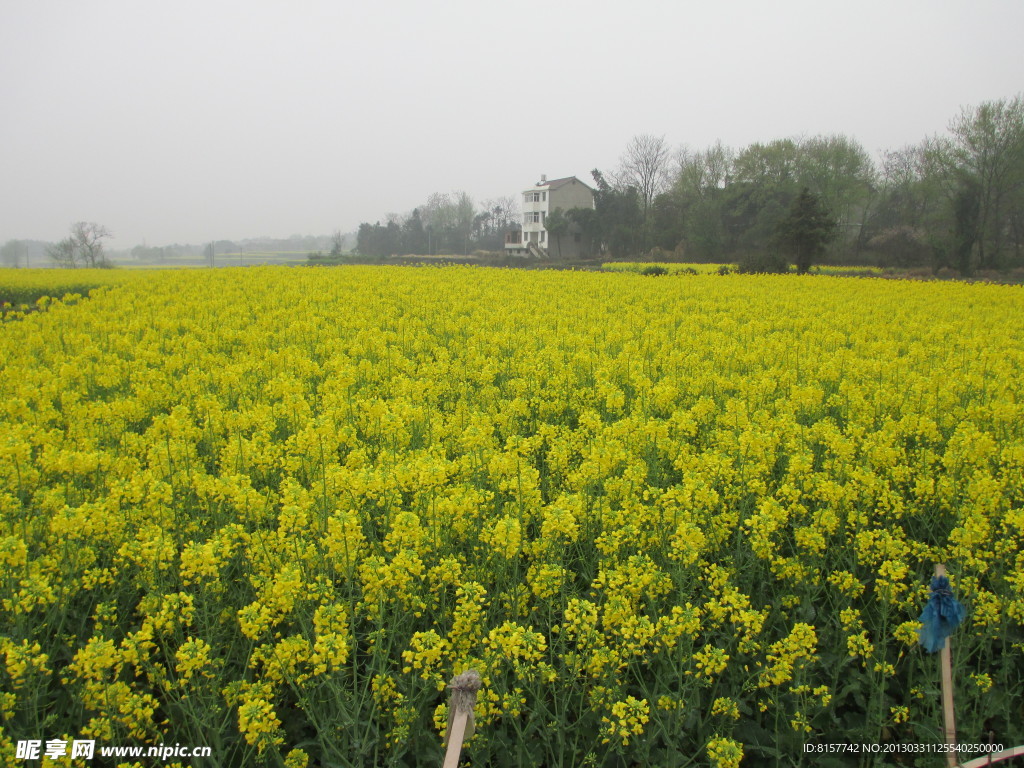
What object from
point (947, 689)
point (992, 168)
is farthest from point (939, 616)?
point (992, 168)

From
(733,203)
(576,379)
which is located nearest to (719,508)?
(576,379)

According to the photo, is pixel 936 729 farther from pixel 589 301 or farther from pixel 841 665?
pixel 589 301

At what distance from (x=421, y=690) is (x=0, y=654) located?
202 centimetres

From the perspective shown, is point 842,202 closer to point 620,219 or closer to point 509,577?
point 620,219

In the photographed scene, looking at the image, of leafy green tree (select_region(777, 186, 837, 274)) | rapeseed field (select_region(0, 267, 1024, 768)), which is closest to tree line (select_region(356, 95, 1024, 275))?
leafy green tree (select_region(777, 186, 837, 274))

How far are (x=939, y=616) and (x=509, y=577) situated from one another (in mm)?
2127

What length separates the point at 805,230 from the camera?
114ft

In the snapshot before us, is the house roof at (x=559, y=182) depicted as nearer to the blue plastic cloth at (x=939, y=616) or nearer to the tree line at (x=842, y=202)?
the tree line at (x=842, y=202)

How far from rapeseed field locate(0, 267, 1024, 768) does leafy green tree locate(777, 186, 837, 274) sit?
1204 inches

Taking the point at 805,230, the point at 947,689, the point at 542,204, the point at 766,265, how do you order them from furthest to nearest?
the point at 542,204
the point at 805,230
the point at 766,265
the point at 947,689

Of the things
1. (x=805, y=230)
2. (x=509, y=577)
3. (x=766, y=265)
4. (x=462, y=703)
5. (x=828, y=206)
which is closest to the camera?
(x=462, y=703)

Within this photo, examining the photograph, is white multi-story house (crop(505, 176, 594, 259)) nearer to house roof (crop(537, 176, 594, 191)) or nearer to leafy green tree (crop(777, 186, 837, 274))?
house roof (crop(537, 176, 594, 191))

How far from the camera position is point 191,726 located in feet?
9.59

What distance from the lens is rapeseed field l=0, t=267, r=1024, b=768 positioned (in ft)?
9.50
